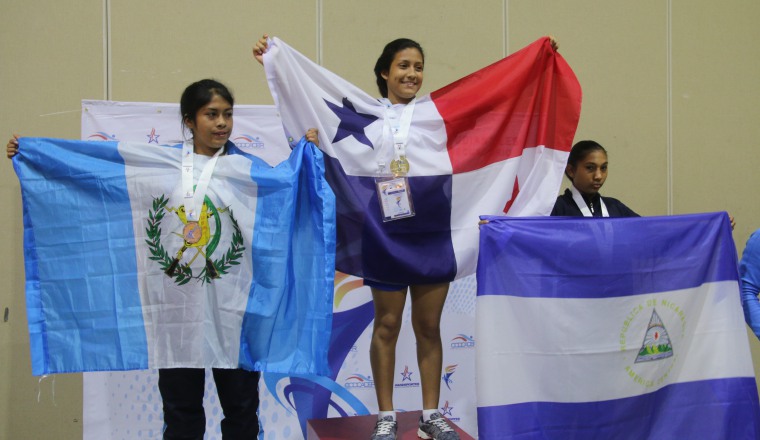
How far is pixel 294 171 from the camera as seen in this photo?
2.53 m

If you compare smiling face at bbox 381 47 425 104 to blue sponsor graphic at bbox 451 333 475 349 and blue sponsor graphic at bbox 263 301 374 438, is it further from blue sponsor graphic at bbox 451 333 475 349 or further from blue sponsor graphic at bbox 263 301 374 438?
blue sponsor graphic at bbox 451 333 475 349

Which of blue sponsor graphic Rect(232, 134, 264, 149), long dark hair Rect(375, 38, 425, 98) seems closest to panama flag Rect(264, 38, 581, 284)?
long dark hair Rect(375, 38, 425, 98)

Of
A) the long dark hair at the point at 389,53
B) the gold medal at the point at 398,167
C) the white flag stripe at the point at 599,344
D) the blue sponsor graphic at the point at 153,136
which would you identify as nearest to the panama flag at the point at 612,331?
the white flag stripe at the point at 599,344

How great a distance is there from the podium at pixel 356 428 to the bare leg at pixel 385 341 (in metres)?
0.11

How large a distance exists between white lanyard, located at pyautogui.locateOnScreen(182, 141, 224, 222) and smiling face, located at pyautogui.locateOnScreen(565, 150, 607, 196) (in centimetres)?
147

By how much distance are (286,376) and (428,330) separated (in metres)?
1.11

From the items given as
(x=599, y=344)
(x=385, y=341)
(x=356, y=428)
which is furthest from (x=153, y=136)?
(x=599, y=344)

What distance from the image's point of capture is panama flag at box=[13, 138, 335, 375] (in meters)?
2.48

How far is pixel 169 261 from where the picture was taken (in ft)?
8.18

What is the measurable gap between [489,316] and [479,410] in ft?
0.99

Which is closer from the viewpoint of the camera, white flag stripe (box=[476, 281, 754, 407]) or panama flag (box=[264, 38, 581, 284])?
white flag stripe (box=[476, 281, 754, 407])

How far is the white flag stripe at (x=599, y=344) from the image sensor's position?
247 cm

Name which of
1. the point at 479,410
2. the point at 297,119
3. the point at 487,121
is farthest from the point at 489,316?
the point at 297,119

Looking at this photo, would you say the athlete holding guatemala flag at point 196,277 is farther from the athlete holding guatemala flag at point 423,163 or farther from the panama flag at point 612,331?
the panama flag at point 612,331
